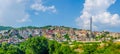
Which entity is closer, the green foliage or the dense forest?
the dense forest

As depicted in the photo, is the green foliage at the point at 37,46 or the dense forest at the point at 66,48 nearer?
the dense forest at the point at 66,48

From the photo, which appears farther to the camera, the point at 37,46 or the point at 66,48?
the point at 37,46

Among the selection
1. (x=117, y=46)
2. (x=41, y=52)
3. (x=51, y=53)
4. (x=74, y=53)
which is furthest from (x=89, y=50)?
(x=41, y=52)

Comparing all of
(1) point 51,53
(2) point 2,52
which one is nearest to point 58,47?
(1) point 51,53

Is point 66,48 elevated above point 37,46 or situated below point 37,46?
below

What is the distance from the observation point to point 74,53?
9719 centimetres

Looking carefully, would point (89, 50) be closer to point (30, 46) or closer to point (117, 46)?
point (117, 46)

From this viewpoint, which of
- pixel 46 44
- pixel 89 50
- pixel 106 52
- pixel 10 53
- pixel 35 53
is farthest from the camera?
pixel 46 44

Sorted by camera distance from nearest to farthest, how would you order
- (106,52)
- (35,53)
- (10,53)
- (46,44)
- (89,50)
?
(106,52) < (89,50) < (10,53) < (35,53) < (46,44)

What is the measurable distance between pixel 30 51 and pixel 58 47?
49.7 feet

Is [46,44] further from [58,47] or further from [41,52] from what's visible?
[58,47]

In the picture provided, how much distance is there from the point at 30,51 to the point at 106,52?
136ft

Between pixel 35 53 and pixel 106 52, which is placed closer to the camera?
pixel 106 52

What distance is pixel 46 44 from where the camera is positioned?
124812mm
